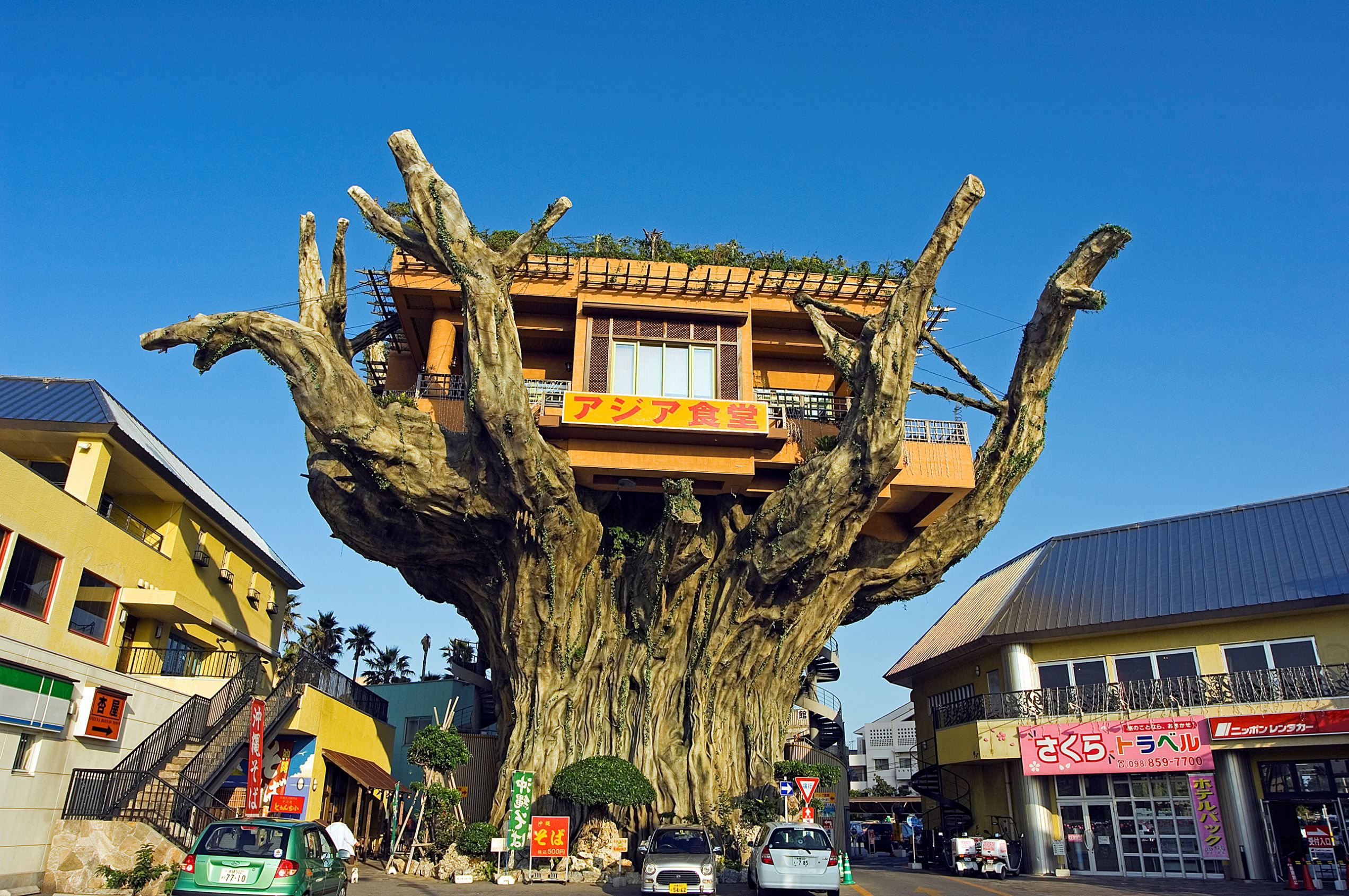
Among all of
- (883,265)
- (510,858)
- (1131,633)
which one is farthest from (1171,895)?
(883,265)


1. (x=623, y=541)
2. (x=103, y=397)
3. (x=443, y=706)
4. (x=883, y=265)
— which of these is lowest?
(x=443, y=706)

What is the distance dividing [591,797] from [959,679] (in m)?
18.0

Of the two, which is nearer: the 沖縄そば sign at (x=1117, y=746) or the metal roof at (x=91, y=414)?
the metal roof at (x=91, y=414)

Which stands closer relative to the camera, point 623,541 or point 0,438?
point 0,438

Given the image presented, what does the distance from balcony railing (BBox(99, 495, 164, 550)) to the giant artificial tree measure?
5572 millimetres

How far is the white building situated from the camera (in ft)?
249

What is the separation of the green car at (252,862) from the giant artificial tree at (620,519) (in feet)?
38.6

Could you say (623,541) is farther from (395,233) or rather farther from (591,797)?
(395,233)

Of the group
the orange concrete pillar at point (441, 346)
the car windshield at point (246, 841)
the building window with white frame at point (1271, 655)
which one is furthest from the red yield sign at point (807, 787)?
the orange concrete pillar at point (441, 346)

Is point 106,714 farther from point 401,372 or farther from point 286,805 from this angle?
point 401,372

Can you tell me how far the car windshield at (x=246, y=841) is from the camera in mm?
11289

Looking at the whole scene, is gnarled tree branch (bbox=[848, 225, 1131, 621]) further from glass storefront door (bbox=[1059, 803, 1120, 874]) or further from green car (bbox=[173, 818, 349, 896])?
green car (bbox=[173, 818, 349, 896])

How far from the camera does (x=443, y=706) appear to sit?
4666 centimetres

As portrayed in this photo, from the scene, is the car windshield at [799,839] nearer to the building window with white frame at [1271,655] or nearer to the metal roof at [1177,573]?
the metal roof at [1177,573]
